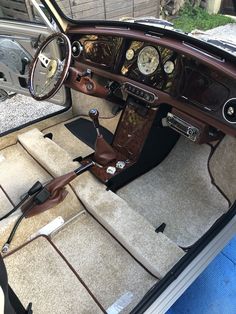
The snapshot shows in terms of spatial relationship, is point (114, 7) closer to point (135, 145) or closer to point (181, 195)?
point (135, 145)

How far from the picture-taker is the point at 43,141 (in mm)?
2502

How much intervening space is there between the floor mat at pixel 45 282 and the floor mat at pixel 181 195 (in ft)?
2.18

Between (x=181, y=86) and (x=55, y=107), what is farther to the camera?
(x=55, y=107)

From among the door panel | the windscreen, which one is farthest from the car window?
the windscreen

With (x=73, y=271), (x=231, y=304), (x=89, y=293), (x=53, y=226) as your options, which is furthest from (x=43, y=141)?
(x=231, y=304)

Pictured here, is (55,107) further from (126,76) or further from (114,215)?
(114,215)

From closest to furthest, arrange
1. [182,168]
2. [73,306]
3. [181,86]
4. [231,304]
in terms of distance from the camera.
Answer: [73,306] < [231,304] < [181,86] < [182,168]

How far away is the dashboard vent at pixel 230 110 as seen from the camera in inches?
66.4

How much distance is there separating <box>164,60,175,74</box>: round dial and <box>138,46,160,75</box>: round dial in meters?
0.08

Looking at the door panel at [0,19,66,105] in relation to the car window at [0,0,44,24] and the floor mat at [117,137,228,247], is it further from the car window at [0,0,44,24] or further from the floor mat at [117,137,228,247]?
the floor mat at [117,137,228,247]

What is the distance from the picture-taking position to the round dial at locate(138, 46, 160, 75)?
204 centimetres

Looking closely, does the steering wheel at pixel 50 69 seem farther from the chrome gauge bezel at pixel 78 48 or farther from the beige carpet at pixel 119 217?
the beige carpet at pixel 119 217

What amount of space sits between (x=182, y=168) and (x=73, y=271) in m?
1.19

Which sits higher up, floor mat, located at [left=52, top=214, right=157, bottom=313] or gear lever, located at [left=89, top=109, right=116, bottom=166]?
gear lever, located at [left=89, top=109, right=116, bottom=166]
